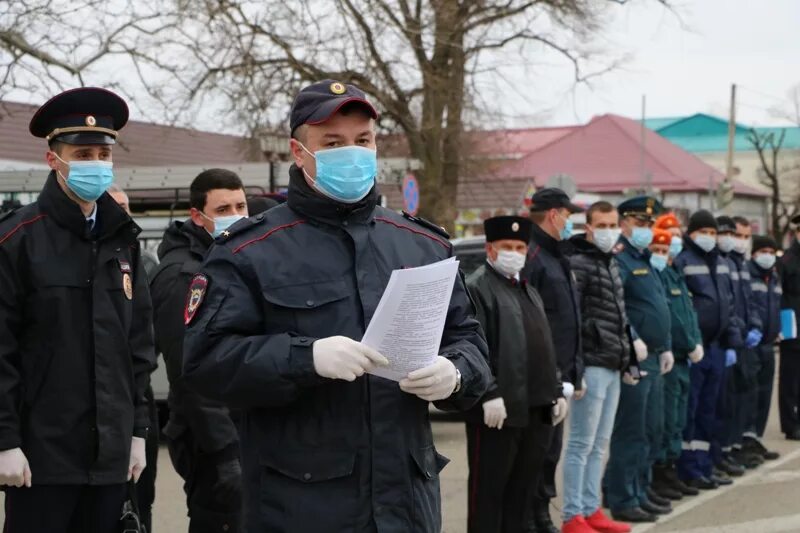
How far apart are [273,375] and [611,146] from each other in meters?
61.4

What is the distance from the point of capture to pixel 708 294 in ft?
32.9

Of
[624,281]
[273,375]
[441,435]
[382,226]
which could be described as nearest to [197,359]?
[273,375]

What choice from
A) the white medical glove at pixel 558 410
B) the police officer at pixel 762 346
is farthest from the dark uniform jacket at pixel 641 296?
the police officer at pixel 762 346

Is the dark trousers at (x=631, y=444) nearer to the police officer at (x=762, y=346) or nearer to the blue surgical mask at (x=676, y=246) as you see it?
the blue surgical mask at (x=676, y=246)

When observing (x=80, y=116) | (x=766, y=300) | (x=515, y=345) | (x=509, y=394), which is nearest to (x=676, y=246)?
(x=766, y=300)

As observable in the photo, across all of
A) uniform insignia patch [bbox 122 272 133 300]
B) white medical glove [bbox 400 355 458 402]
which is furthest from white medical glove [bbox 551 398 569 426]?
white medical glove [bbox 400 355 458 402]

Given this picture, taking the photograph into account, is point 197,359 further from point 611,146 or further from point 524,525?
point 611,146

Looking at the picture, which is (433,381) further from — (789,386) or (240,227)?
(789,386)

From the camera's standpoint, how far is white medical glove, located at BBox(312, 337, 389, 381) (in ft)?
9.92

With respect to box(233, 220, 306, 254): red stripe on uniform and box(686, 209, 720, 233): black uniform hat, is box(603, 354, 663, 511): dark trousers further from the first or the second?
box(233, 220, 306, 254): red stripe on uniform

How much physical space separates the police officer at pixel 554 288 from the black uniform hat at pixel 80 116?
3.54 m

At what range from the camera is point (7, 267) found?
4156mm

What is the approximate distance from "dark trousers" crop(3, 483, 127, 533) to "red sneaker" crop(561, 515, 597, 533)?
4098 mm

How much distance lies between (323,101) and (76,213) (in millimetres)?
1416
